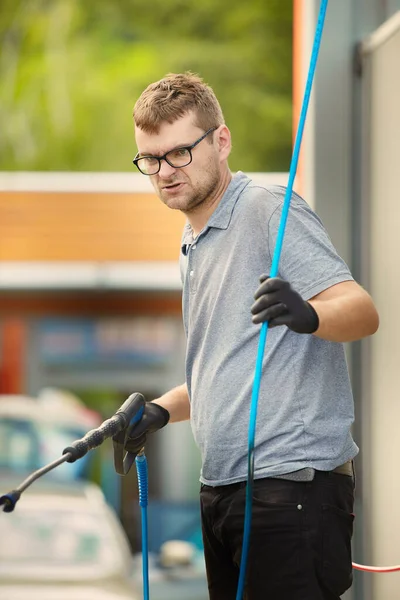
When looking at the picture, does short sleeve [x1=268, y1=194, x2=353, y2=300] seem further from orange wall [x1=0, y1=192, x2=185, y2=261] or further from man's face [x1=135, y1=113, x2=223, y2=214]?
orange wall [x1=0, y1=192, x2=185, y2=261]

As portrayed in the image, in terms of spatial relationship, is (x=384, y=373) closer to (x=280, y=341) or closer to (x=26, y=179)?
(x=280, y=341)

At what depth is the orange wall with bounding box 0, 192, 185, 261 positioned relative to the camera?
4352 millimetres

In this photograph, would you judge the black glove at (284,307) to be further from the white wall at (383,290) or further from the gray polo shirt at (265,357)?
the white wall at (383,290)

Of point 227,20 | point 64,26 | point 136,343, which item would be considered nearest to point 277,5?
point 227,20

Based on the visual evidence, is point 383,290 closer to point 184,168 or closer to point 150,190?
point 184,168

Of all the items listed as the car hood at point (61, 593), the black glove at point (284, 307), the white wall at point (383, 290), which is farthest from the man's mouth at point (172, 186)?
the car hood at point (61, 593)

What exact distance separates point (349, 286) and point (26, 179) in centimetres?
338

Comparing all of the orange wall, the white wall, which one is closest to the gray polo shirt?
the white wall

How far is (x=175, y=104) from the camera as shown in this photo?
1.50m

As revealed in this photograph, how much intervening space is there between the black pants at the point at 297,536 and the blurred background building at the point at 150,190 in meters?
0.80

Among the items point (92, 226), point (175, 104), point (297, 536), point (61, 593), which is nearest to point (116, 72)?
point (92, 226)

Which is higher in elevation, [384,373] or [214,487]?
[384,373]

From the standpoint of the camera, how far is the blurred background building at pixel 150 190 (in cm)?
238

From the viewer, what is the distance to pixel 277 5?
21.5 feet
